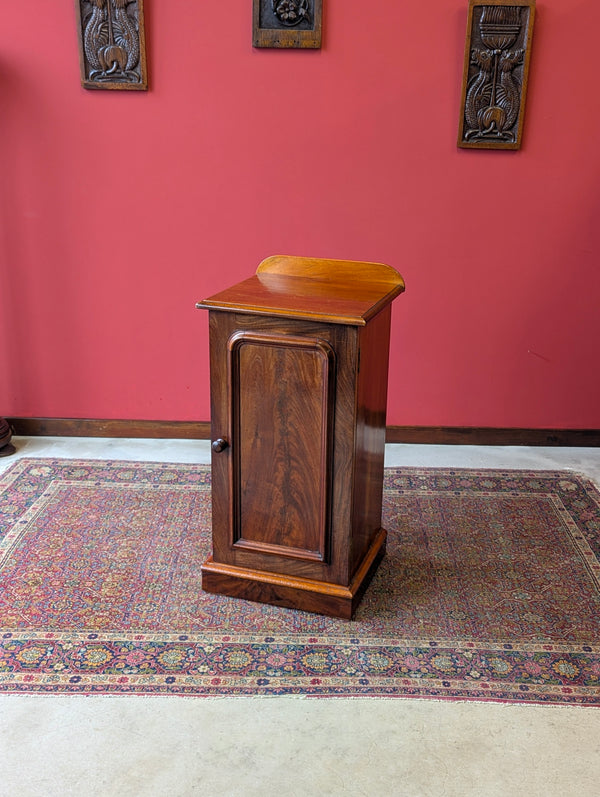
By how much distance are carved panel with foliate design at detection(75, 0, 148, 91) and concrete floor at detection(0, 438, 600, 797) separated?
249 centimetres

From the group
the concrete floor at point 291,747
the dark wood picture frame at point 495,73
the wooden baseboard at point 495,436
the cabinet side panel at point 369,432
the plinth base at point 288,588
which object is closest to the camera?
the concrete floor at point 291,747

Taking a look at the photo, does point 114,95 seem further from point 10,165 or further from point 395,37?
point 395,37

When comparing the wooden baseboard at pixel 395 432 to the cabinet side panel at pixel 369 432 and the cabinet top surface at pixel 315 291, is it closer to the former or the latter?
the cabinet side panel at pixel 369 432

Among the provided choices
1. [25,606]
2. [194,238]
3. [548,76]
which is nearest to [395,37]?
[548,76]

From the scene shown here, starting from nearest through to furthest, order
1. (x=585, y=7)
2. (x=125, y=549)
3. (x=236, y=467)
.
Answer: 1. (x=236, y=467)
2. (x=125, y=549)
3. (x=585, y=7)

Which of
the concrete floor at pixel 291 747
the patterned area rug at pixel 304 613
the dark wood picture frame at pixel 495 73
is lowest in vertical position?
the concrete floor at pixel 291 747

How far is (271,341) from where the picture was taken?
2.32 meters

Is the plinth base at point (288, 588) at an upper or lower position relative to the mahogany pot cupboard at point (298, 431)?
lower

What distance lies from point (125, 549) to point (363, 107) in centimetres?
206

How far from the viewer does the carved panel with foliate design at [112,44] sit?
3361mm

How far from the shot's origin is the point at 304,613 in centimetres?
255

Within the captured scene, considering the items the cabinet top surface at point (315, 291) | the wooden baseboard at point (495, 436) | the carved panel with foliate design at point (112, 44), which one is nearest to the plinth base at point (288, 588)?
the cabinet top surface at point (315, 291)

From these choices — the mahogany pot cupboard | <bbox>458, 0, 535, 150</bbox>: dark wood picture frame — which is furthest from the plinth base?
<bbox>458, 0, 535, 150</bbox>: dark wood picture frame

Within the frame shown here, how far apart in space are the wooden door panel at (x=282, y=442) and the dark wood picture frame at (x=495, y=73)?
166cm
